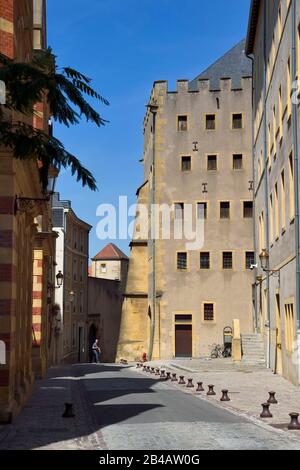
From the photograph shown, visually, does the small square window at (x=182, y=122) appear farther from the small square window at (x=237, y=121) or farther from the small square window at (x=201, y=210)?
the small square window at (x=201, y=210)

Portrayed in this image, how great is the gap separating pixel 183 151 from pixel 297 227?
2530 cm

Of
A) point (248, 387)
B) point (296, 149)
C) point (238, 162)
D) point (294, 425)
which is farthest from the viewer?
point (238, 162)

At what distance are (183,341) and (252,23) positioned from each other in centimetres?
1960

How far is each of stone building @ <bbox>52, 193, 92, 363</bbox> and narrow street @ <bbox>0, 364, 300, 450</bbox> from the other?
32568mm

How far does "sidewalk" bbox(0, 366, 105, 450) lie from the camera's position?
33.8 ft

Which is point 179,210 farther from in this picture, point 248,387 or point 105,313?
point 248,387

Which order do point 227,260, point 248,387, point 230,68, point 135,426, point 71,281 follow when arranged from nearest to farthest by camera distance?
1. point 135,426
2. point 248,387
3. point 227,260
4. point 230,68
5. point 71,281

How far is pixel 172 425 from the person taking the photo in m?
12.2

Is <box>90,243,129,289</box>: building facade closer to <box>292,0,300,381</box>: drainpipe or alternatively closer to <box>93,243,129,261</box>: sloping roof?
<box>93,243,129,261</box>: sloping roof

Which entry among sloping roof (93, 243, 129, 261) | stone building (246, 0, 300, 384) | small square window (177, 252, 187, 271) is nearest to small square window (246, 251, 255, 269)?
small square window (177, 252, 187, 271)

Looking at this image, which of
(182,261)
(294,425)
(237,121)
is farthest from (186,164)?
(294,425)

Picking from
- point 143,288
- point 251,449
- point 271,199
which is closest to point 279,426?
point 251,449

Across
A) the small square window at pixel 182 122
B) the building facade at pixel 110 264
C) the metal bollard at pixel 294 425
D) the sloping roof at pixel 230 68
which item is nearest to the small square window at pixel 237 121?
the small square window at pixel 182 122
